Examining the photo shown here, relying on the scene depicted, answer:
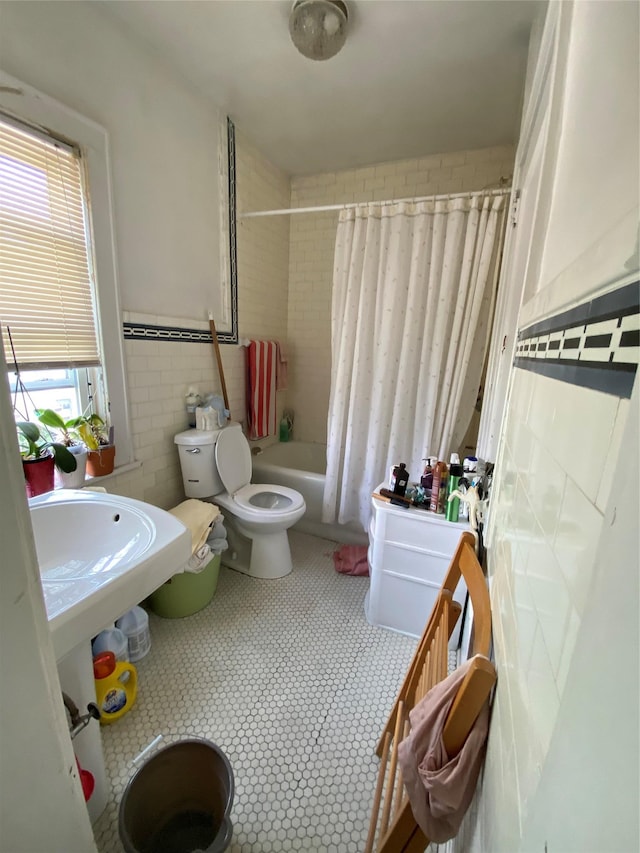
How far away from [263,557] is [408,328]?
5.06 ft

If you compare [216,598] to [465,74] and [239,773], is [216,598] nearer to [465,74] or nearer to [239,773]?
[239,773]

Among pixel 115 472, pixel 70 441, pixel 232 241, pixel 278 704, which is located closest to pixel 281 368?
pixel 232 241

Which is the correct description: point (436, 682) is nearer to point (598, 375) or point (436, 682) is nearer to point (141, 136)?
point (598, 375)

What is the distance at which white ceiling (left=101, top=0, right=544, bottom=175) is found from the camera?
4.46ft

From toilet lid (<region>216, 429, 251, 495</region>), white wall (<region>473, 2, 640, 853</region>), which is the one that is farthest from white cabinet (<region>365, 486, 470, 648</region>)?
toilet lid (<region>216, 429, 251, 495</region>)

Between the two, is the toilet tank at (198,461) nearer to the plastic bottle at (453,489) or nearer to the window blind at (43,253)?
the window blind at (43,253)

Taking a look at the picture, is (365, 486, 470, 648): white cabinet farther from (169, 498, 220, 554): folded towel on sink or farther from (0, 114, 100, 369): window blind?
(0, 114, 100, 369): window blind

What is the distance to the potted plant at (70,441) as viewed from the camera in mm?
1324

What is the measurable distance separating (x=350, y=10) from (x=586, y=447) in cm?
192

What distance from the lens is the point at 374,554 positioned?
166cm

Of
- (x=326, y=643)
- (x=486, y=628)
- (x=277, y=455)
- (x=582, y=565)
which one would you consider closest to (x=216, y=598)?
(x=326, y=643)

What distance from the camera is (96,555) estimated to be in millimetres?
1042

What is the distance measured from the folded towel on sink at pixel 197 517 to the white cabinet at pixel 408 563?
2.69 feet

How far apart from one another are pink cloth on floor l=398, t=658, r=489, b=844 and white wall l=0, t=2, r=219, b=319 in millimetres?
1836
